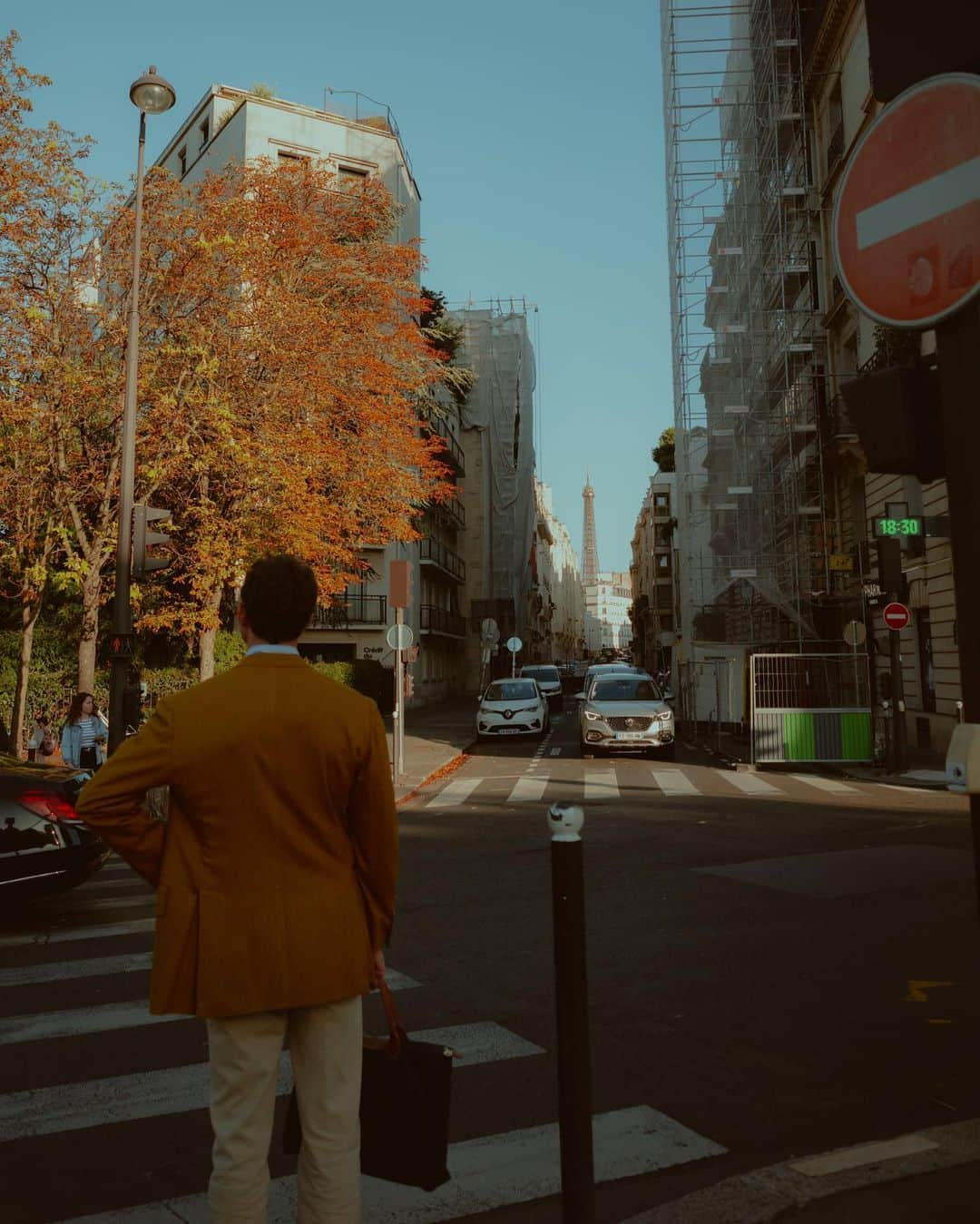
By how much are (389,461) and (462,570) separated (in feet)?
106

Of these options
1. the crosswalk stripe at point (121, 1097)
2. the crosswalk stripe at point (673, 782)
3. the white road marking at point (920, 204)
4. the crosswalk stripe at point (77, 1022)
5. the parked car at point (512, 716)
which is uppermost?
the white road marking at point (920, 204)

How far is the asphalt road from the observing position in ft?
11.6

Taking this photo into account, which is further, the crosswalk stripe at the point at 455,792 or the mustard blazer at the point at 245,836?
the crosswalk stripe at the point at 455,792

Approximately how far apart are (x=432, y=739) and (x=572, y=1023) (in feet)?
78.8

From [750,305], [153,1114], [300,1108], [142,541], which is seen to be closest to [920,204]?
[300,1108]

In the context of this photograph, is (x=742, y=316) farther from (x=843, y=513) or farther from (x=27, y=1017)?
(x=27, y=1017)

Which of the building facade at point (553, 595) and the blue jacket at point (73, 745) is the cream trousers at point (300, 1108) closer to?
the blue jacket at point (73, 745)

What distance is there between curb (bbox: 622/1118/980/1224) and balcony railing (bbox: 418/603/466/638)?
4061 centimetres

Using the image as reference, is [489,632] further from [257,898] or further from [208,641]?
[257,898]

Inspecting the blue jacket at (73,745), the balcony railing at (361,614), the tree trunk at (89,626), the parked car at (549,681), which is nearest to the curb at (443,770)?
the blue jacket at (73,745)

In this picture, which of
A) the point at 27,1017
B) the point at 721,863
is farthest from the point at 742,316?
the point at 27,1017

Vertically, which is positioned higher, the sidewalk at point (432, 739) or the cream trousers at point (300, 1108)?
the cream trousers at point (300, 1108)

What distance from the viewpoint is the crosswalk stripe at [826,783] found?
1510 cm

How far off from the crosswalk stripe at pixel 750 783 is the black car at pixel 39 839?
9901 mm
